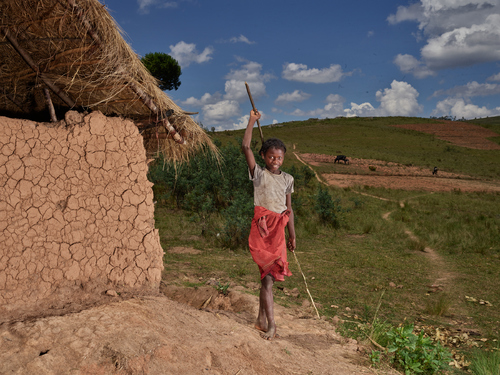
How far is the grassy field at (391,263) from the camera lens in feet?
15.4

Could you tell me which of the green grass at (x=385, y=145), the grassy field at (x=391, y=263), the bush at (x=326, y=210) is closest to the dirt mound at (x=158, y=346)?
the grassy field at (x=391, y=263)

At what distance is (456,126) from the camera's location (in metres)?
49.0

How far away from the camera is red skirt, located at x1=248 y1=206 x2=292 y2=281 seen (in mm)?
3033

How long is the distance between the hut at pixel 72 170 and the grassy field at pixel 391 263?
1.34 metres

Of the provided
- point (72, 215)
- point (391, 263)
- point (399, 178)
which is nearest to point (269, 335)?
point (72, 215)

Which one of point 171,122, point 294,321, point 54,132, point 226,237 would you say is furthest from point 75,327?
point 226,237

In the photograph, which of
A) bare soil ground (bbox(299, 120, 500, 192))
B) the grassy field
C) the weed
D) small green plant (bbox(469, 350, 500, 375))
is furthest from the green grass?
small green plant (bbox(469, 350, 500, 375))

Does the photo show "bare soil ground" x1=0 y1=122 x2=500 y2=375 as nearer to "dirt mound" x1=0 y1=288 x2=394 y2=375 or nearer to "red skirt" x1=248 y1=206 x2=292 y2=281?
"dirt mound" x1=0 y1=288 x2=394 y2=375

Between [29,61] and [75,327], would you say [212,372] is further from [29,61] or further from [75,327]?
[29,61]

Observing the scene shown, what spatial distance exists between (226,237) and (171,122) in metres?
3.48

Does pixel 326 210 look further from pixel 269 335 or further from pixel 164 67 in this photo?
pixel 164 67

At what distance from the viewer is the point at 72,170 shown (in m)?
3.52

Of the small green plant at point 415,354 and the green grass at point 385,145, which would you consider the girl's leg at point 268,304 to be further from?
the green grass at point 385,145

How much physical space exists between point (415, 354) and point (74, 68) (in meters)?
4.44
